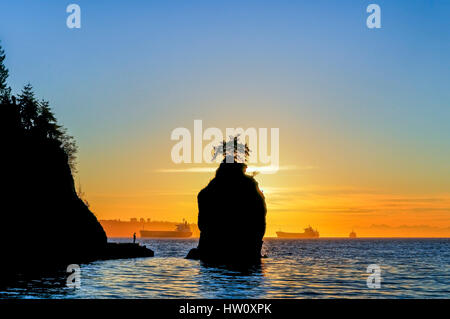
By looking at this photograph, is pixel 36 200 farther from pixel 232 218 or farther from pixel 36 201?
pixel 232 218

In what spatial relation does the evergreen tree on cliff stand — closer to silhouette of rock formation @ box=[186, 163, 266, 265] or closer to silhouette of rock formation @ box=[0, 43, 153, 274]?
silhouette of rock formation @ box=[0, 43, 153, 274]

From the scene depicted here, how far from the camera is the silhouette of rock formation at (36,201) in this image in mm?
56344

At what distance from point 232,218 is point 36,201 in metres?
26.6

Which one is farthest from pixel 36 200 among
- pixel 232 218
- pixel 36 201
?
pixel 232 218

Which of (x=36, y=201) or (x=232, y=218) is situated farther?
(x=232, y=218)

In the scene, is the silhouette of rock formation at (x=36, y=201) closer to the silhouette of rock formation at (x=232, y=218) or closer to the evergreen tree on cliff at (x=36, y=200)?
the evergreen tree on cliff at (x=36, y=200)

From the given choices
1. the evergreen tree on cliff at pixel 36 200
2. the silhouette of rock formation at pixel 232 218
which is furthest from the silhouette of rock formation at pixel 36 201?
the silhouette of rock formation at pixel 232 218

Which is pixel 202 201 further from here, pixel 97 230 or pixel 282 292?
pixel 282 292

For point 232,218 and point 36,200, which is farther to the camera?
point 232,218

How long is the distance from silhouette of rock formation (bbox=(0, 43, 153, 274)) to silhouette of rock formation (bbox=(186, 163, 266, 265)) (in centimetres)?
1789

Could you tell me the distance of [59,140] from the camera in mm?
78562

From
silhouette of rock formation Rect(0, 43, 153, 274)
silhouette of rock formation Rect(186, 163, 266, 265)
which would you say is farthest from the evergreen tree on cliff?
silhouette of rock formation Rect(186, 163, 266, 265)

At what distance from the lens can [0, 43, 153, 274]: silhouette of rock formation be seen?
5634cm

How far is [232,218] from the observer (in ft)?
232
